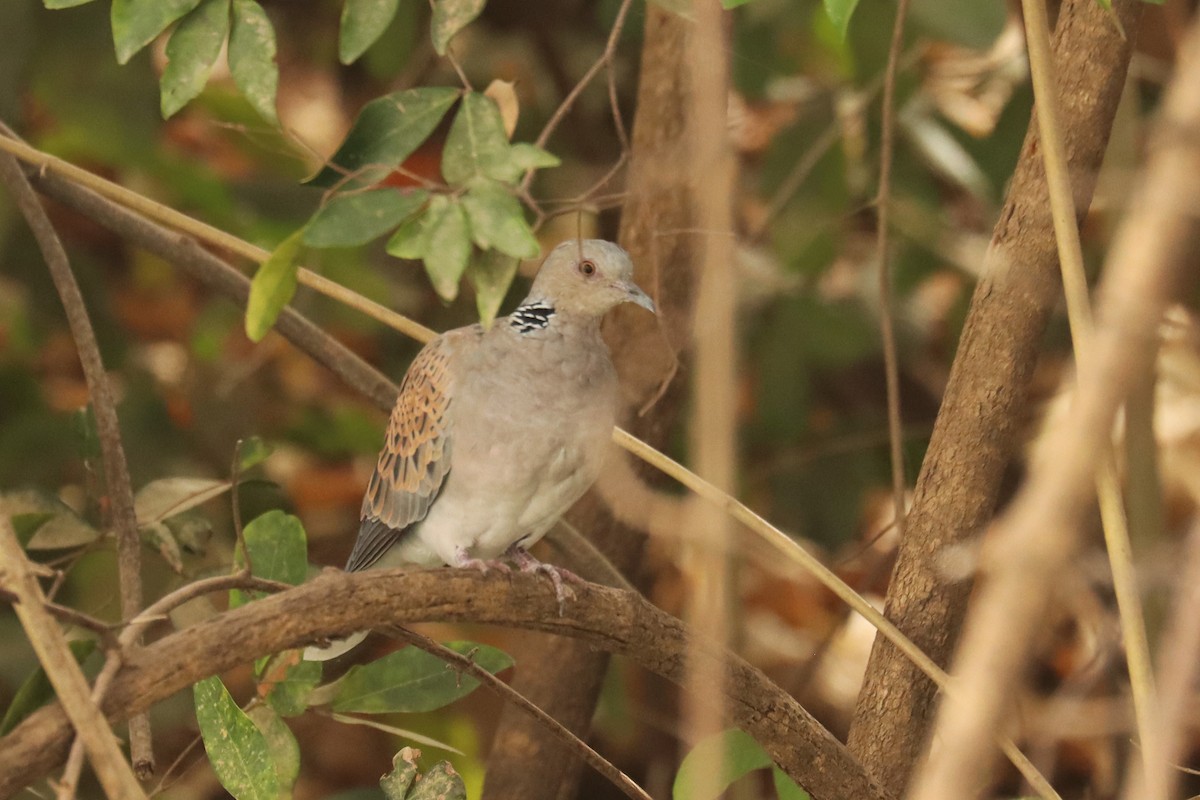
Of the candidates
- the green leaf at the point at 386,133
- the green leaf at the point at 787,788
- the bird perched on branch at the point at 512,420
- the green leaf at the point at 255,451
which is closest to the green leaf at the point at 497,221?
the green leaf at the point at 386,133

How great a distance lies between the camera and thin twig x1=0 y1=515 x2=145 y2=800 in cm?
106

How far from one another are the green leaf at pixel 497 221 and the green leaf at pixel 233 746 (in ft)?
1.91

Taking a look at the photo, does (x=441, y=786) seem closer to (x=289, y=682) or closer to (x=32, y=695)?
(x=289, y=682)

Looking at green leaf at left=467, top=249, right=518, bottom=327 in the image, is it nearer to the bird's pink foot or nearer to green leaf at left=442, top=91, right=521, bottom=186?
green leaf at left=442, top=91, right=521, bottom=186

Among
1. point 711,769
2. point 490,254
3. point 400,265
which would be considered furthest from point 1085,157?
point 400,265

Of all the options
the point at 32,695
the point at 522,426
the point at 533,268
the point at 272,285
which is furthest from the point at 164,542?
the point at 533,268

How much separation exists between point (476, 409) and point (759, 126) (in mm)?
2705

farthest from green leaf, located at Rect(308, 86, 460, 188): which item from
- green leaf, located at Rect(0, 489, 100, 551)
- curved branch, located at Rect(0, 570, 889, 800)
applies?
green leaf, located at Rect(0, 489, 100, 551)

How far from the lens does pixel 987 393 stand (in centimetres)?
170

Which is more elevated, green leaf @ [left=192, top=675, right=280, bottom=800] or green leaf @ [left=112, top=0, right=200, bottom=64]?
green leaf @ [left=112, top=0, right=200, bottom=64]

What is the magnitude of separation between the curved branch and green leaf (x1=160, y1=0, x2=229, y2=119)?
1.60ft

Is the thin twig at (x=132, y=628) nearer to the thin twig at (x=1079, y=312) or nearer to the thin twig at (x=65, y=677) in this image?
the thin twig at (x=65, y=677)

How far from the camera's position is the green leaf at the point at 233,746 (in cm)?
150

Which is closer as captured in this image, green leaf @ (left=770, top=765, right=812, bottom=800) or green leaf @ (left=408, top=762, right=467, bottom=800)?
green leaf @ (left=408, top=762, right=467, bottom=800)
